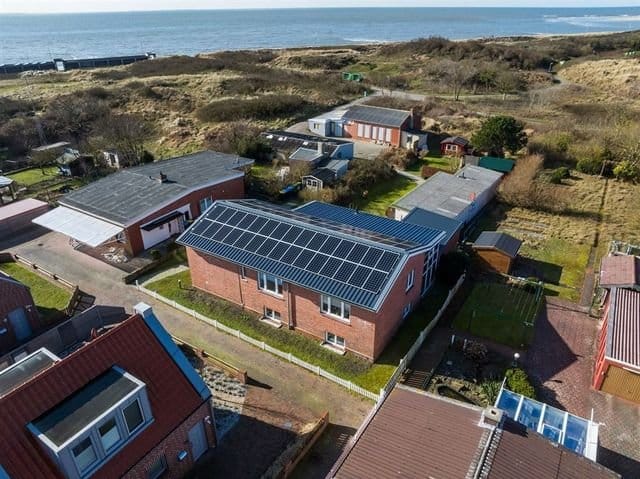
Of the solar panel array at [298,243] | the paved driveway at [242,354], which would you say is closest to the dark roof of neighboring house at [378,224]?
the solar panel array at [298,243]

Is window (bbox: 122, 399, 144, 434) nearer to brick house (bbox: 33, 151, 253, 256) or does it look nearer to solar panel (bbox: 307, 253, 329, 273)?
solar panel (bbox: 307, 253, 329, 273)

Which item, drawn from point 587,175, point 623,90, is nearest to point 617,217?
point 587,175

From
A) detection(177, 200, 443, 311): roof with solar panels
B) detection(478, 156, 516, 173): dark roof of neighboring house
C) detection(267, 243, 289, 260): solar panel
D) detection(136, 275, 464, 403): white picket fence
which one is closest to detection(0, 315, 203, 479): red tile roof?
detection(136, 275, 464, 403): white picket fence

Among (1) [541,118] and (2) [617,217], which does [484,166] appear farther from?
(1) [541,118]

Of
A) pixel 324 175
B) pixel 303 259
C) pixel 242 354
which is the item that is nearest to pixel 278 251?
pixel 303 259

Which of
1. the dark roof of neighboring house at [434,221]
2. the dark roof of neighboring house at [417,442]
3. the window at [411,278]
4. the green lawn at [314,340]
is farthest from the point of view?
the dark roof of neighboring house at [434,221]

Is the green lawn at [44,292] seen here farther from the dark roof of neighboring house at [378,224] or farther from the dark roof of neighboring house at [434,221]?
the dark roof of neighboring house at [434,221]

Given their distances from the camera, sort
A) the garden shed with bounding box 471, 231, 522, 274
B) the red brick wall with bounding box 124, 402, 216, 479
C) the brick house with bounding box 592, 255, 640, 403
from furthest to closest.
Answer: the garden shed with bounding box 471, 231, 522, 274
the brick house with bounding box 592, 255, 640, 403
the red brick wall with bounding box 124, 402, 216, 479
